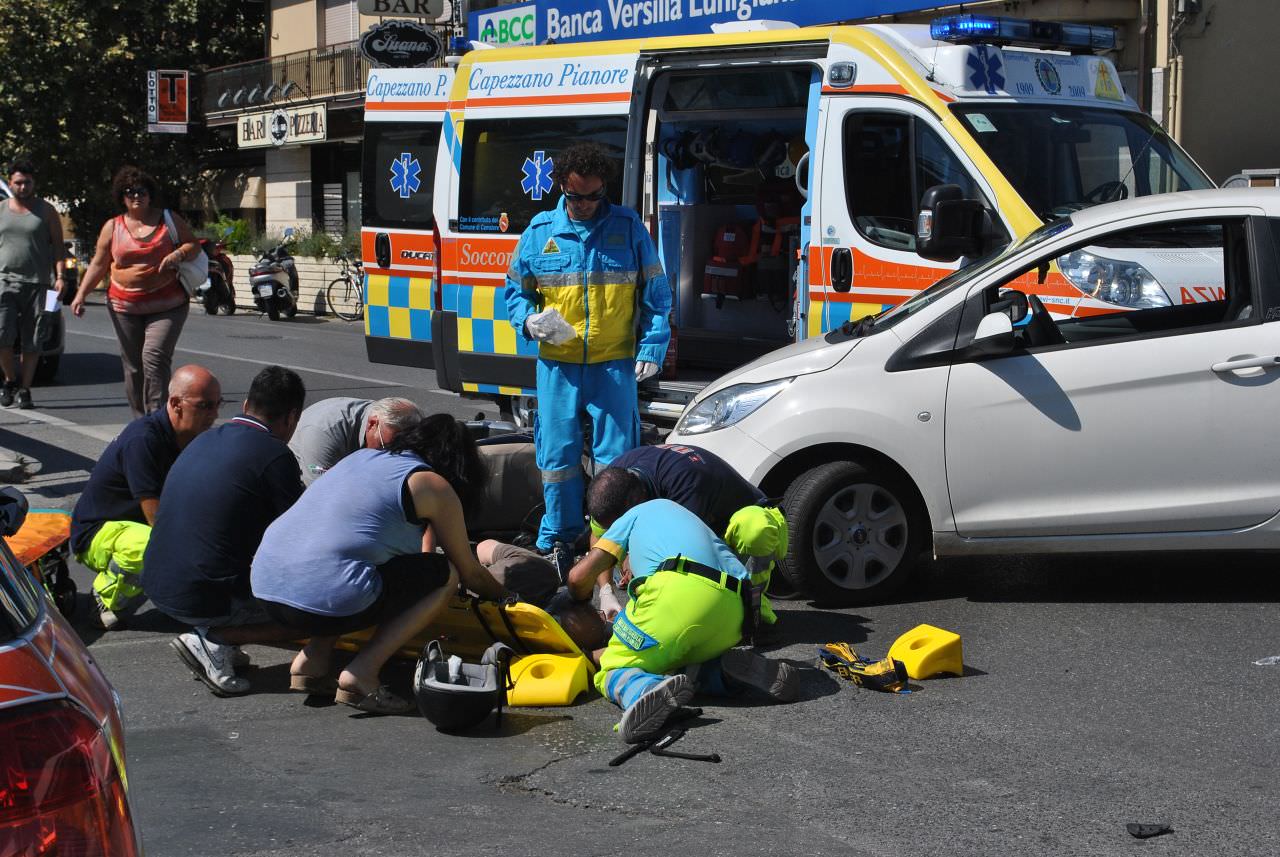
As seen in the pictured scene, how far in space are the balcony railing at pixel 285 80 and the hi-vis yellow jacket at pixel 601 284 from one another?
79.1 feet

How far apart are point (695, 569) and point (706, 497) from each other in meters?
0.75

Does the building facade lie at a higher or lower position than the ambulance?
higher

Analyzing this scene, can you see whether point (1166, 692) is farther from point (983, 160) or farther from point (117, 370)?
point (117, 370)

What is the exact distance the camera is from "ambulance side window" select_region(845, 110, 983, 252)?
7.78 meters

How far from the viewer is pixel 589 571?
5.42 metres

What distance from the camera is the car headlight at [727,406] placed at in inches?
258

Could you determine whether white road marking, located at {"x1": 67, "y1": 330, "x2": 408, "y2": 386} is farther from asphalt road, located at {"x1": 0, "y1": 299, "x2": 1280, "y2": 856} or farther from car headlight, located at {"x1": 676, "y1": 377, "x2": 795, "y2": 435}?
asphalt road, located at {"x1": 0, "y1": 299, "x2": 1280, "y2": 856}

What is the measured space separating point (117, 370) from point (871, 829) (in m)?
13.2

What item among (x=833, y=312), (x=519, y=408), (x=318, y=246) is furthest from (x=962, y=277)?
(x=318, y=246)

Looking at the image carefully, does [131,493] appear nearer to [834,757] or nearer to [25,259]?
[834,757]

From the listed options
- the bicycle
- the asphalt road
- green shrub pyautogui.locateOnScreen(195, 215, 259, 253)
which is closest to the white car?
the asphalt road

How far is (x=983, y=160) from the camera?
754cm

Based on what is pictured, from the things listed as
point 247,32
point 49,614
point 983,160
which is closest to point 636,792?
point 49,614

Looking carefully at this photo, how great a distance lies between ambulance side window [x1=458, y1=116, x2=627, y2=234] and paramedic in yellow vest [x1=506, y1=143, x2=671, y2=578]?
7.57ft
